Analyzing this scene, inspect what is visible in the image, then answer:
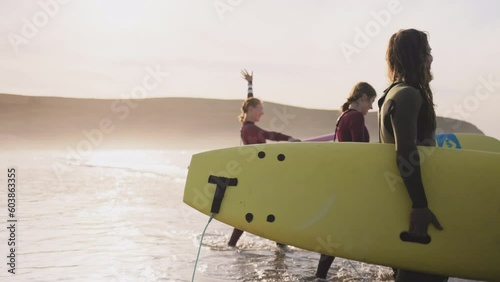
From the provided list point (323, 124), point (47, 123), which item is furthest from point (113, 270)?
point (323, 124)

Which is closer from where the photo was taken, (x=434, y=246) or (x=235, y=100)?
(x=434, y=246)

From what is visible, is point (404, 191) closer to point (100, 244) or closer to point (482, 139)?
point (482, 139)

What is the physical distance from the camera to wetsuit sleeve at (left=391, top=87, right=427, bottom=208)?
2734mm

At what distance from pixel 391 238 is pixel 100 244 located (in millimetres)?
3358

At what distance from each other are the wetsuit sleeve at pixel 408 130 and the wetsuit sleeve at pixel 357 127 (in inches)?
61.5

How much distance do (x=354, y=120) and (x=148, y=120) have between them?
57.2 meters

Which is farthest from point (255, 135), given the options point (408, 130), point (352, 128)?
point (408, 130)

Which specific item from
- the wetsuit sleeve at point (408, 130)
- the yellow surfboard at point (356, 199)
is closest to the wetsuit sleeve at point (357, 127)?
the yellow surfboard at point (356, 199)

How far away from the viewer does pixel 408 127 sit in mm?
2730

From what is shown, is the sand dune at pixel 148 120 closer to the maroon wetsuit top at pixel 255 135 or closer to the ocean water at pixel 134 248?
the ocean water at pixel 134 248

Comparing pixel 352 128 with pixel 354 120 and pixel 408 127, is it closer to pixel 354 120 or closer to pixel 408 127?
pixel 354 120

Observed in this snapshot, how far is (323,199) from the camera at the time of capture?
3.65 metres

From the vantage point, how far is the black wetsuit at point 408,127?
108 inches

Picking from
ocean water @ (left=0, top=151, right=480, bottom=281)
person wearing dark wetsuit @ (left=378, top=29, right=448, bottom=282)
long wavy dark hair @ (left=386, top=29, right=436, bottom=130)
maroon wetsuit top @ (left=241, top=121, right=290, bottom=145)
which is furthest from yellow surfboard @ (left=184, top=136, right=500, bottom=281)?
maroon wetsuit top @ (left=241, top=121, right=290, bottom=145)
